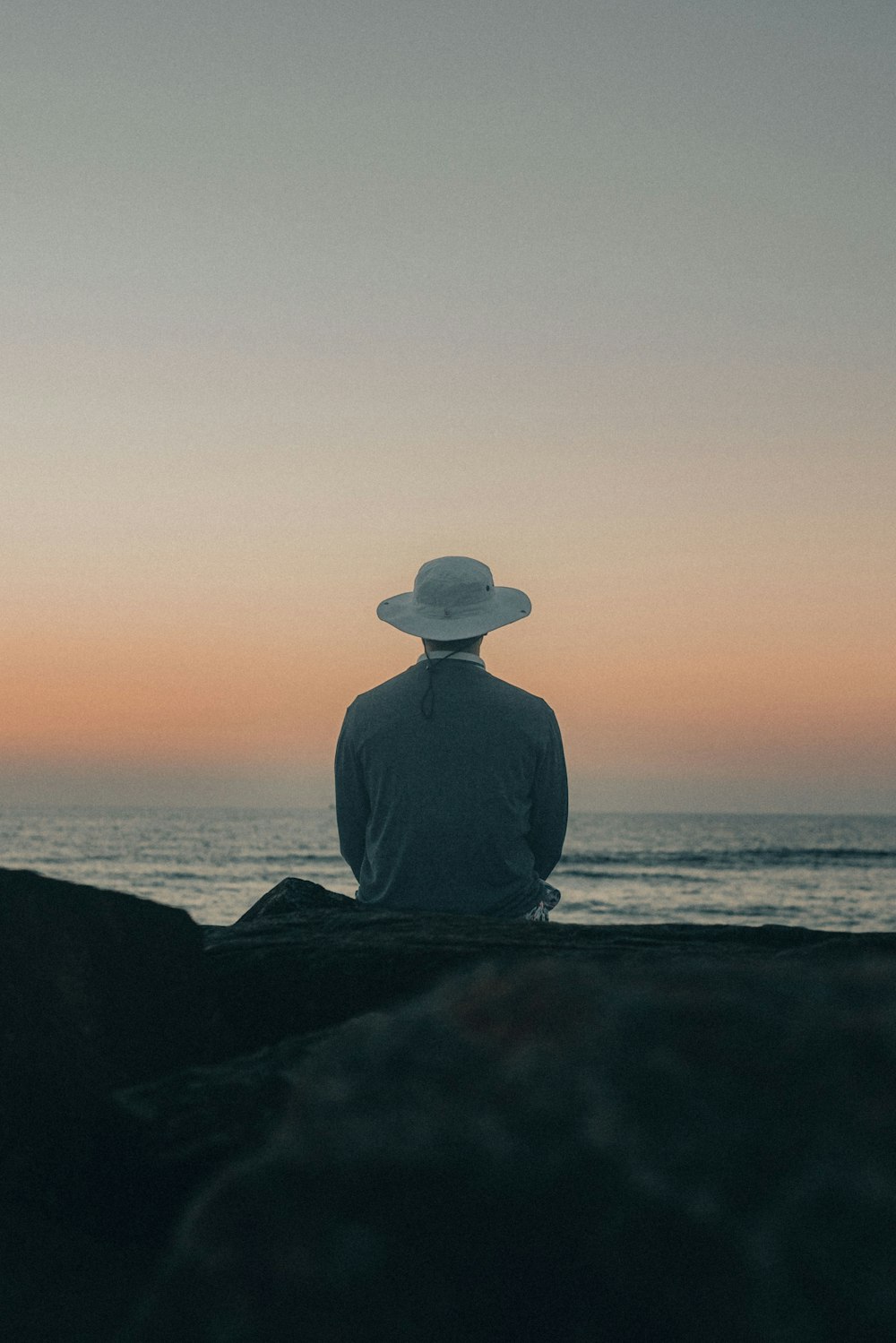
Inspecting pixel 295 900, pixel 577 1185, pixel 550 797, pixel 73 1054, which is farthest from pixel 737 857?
pixel 577 1185

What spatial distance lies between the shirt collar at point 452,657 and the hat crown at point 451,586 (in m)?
0.15

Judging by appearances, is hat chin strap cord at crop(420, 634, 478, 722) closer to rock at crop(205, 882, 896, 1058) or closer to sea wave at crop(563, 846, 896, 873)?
rock at crop(205, 882, 896, 1058)

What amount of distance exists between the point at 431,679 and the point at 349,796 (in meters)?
0.47

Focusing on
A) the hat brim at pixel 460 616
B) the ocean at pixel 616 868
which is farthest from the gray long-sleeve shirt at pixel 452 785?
the ocean at pixel 616 868

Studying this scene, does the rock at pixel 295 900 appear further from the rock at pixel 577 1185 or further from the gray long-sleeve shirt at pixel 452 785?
the rock at pixel 577 1185

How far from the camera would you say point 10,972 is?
1402mm

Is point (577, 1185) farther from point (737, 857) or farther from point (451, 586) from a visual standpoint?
point (737, 857)

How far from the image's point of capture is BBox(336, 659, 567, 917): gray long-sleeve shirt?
127 inches

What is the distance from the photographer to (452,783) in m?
3.26

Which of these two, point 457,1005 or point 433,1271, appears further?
point 457,1005

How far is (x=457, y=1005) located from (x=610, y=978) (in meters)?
0.18

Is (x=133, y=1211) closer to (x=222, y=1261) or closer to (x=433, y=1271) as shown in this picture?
(x=222, y=1261)

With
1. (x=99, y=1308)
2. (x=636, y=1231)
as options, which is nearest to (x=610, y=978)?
(x=636, y=1231)

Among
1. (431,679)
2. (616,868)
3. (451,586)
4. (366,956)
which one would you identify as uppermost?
(451,586)
